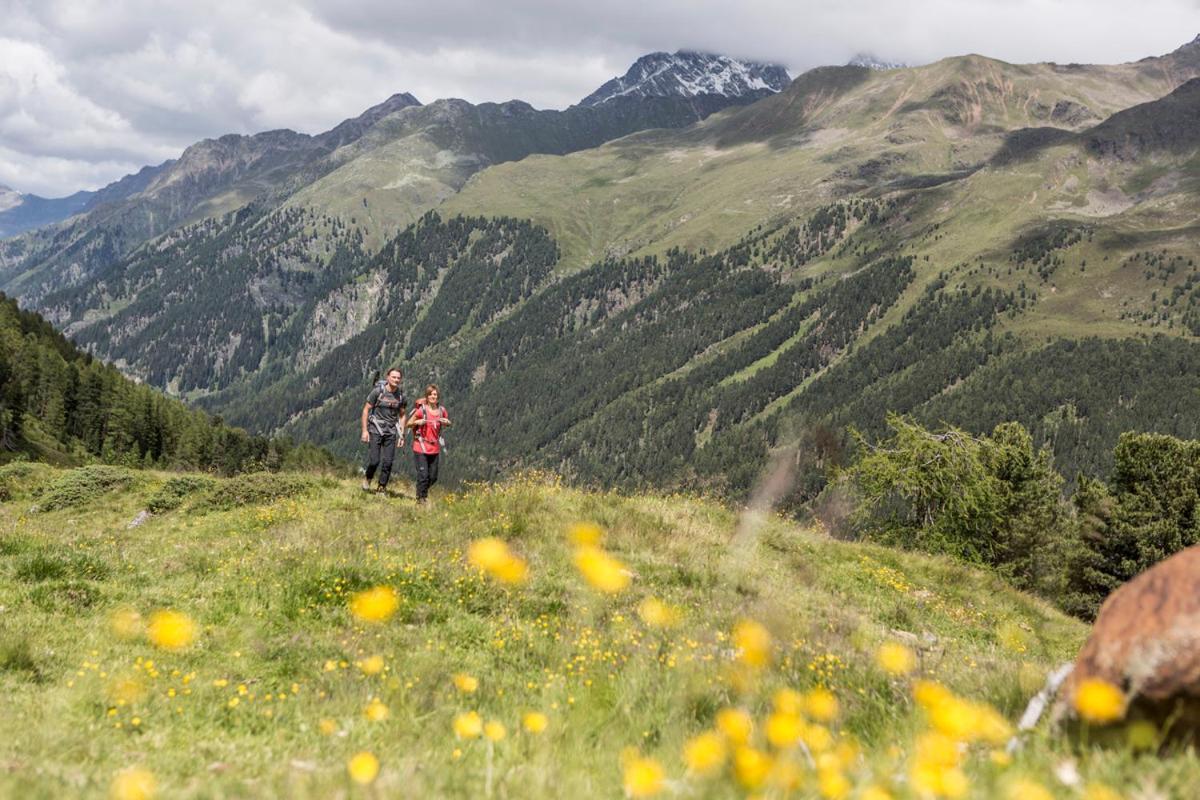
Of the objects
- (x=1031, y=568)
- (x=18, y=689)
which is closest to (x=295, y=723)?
(x=18, y=689)

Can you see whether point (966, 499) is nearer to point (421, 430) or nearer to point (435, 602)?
point (421, 430)

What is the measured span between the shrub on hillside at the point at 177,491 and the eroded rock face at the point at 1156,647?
1927 cm

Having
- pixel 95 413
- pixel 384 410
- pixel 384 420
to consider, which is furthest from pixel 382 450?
pixel 95 413

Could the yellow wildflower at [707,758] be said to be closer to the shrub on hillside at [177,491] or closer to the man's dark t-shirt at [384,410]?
the man's dark t-shirt at [384,410]

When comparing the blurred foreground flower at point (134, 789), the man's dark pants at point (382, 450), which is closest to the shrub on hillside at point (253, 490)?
the man's dark pants at point (382, 450)

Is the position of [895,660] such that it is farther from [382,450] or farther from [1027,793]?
[382,450]

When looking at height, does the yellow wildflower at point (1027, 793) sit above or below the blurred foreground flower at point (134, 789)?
above

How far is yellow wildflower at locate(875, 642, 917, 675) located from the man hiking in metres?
12.6

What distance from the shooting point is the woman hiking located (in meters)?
16.1

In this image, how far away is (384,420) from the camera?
16750 mm

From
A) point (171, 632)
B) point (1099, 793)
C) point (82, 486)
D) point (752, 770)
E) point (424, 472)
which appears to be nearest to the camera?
point (1099, 793)

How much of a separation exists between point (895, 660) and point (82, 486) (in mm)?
23202

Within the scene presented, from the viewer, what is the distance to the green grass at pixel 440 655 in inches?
157

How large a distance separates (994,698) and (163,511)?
18.8 m
